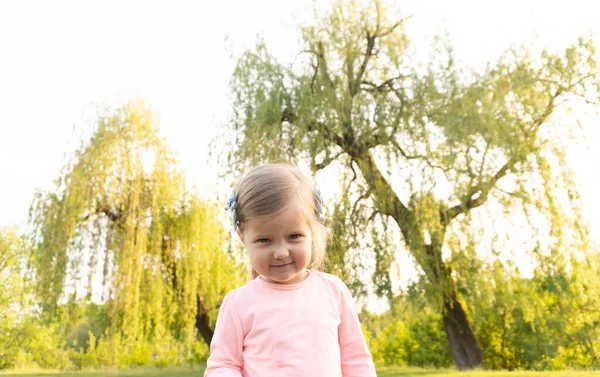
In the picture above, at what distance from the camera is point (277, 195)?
1930 millimetres

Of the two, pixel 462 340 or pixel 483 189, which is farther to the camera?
pixel 462 340

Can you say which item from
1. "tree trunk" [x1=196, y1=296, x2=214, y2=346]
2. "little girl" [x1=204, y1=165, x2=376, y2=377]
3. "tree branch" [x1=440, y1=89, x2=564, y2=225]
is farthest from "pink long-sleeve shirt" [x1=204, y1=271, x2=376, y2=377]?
"tree trunk" [x1=196, y1=296, x2=214, y2=346]

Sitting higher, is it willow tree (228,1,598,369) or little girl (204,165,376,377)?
willow tree (228,1,598,369)

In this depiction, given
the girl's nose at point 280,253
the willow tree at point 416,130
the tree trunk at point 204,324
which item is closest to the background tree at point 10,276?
the tree trunk at point 204,324

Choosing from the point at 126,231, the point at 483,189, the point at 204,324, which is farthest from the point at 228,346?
the point at 204,324

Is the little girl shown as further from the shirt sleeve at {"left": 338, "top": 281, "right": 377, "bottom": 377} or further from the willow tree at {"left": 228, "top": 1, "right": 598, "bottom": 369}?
the willow tree at {"left": 228, "top": 1, "right": 598, "bottom": 369}

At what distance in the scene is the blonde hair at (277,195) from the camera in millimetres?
1920

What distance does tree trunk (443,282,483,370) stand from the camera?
36.9 ft

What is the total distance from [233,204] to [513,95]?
362 inches

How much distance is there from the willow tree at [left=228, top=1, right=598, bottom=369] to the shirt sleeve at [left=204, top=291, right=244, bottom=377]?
774cm

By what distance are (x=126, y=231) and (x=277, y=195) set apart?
32.2 ft

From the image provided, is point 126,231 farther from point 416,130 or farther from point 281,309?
point 281,309

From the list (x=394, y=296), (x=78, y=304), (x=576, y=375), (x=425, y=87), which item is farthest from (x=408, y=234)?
(x=78, y=304)

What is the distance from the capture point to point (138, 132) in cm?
1167
